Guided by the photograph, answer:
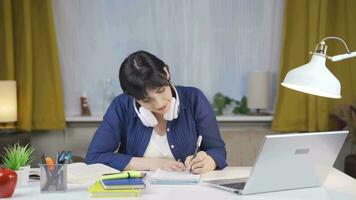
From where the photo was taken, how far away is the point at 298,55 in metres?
3.29

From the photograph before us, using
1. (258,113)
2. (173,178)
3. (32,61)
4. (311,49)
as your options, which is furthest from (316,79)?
(32,61)

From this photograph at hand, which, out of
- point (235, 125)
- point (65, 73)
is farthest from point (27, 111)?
point (235, 125)

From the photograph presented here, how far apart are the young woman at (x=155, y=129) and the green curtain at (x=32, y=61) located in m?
1.45

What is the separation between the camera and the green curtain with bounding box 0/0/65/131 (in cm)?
330

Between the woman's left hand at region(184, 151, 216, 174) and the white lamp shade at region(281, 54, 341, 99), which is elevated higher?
the white lamp shade at region(281, 54, 341, 99)

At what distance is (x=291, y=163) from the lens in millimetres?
1425

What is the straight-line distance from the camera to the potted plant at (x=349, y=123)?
9.91ft

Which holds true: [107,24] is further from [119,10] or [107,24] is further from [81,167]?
[81,167]

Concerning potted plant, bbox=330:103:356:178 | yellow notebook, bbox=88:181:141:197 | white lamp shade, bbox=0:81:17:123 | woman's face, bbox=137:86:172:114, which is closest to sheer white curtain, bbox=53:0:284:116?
white lamp shade, bbox=0:81:17:123

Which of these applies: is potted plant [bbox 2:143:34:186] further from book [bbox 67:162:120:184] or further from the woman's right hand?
the woman's right hand

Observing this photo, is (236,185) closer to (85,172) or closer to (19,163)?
(85,172)

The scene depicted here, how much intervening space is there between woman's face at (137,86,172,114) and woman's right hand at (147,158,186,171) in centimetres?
21

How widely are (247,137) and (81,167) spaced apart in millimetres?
Answer: 1748

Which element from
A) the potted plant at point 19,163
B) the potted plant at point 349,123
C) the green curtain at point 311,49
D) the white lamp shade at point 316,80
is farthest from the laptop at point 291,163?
the green curtain at point 311,49
